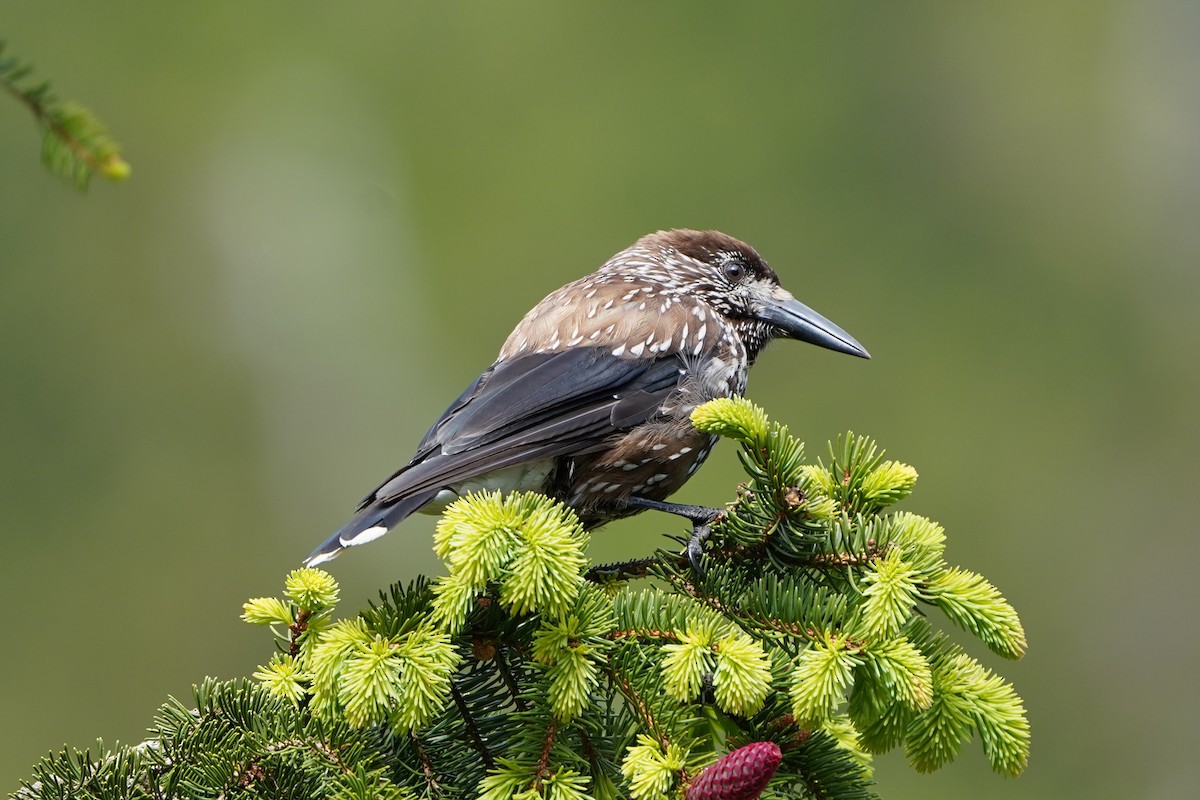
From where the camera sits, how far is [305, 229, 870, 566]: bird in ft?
10.8

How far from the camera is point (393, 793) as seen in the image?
223 centimetres

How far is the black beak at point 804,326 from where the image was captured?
4277 mm

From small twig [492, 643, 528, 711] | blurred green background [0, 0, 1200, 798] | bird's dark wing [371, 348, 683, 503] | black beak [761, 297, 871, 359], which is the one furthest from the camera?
blurred green background [0, 0, 1200, 798]

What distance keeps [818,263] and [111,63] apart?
8.54 metres

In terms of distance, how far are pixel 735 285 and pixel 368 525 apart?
6.55 feet

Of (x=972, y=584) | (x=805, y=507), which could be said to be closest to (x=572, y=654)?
(x=805, y=507)

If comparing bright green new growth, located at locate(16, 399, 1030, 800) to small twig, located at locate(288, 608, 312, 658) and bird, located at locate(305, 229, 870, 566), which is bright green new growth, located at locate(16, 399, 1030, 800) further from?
bird, located at locate(305, 229, 870, 566)

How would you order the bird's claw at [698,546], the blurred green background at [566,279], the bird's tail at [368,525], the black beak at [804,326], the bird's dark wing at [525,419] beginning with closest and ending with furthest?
the bird's claw at [698,546], the bird's tail at [368,525], the bird's dark wing at [525,419], the black beak at [804,326], the blurred green background at [566,279]

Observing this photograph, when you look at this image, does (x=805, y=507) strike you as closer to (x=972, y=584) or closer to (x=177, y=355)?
(x=972, y=584)

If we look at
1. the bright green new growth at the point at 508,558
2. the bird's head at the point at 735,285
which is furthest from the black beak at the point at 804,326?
the bright green new growth at the point at 508,558

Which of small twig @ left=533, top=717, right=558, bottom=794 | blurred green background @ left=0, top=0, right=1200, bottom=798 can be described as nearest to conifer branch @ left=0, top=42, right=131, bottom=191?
small twig @ left=533, top=717, right=558, bottom=794

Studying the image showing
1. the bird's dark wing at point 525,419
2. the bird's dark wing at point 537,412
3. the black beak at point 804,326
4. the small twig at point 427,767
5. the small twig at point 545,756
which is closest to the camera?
the small twig at point 545,756

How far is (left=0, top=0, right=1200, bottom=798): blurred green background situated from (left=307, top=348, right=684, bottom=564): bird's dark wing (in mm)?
6448

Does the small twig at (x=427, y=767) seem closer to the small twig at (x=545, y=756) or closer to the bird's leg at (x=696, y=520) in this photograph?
the small twig at (x=545, y=756)
